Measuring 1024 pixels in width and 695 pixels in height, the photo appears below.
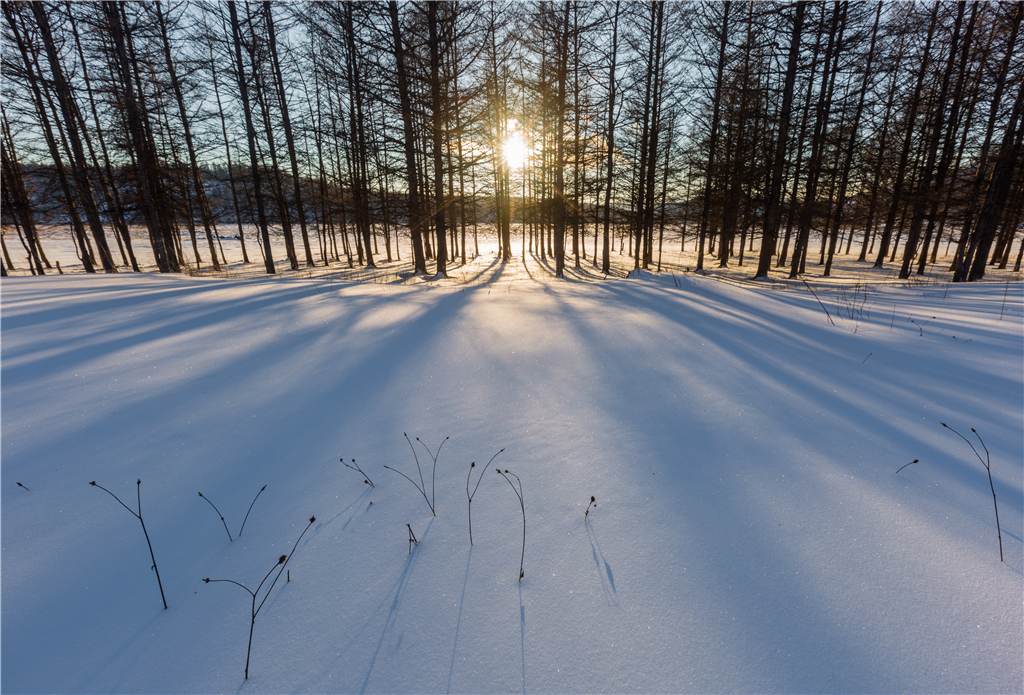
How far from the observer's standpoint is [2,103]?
15062 millimetres

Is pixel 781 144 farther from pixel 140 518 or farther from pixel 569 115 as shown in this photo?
pixel 140 518

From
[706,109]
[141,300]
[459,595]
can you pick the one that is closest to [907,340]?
[459,595]

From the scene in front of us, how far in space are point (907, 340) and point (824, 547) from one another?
3.41 m

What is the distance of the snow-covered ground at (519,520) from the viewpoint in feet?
3.35

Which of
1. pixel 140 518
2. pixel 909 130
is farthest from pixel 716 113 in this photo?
pixel 140 518

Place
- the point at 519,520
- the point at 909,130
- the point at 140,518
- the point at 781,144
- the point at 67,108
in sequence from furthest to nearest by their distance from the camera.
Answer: the point at 909,130 < the point at 781,144 < the point at 67,108 < the point at 519,520 < the point at 140,518

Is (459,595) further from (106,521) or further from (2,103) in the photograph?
(2,103)

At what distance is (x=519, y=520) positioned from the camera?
59.8 inches

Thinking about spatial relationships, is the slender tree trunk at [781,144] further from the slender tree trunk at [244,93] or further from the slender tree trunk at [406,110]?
the slender tree trunk at [244,93]

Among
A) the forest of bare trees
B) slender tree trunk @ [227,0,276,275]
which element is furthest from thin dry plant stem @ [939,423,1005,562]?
slender tree trunk @ [227,0,276,275]

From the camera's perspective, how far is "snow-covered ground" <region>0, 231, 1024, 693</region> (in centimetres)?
102

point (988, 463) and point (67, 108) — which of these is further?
point (67, 108)

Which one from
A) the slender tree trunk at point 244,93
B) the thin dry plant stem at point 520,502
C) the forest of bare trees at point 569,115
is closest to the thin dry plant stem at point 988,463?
the thin dry plant stem at point 520,502

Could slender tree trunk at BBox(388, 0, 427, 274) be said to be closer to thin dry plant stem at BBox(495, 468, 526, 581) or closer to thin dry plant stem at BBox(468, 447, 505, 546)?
thin dry plant stem at BBox(468, 447, 505, 546)
